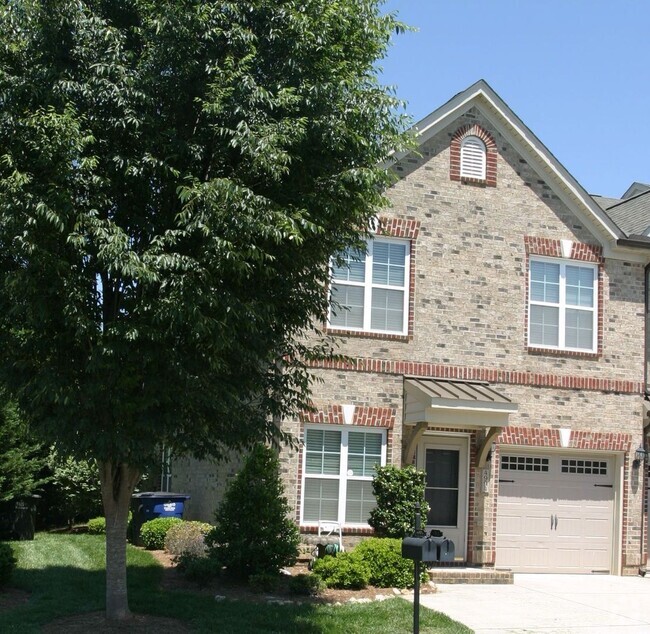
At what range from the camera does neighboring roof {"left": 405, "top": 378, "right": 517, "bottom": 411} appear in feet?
53.5

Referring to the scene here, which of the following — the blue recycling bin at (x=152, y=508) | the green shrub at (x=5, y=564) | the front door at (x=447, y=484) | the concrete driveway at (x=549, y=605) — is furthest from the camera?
the blue recycling bin at (x=152, y=508)

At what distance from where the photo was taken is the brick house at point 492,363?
17.0 m

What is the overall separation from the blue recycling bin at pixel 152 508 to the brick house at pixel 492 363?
594mm

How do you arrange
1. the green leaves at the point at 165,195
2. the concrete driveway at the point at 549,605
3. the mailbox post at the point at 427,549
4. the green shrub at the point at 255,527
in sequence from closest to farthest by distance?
1. the green leaves at the point at 165,195
2. the mailbox post at the point at 427,549
3. the concrete driveway at the point at 549,605
4. the green shrub at the point at 255,527

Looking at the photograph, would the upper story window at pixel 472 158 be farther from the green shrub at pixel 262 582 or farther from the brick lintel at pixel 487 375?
the green shrub at pixel 262 582

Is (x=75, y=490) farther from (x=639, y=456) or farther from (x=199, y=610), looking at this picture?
(x=639, y=456)

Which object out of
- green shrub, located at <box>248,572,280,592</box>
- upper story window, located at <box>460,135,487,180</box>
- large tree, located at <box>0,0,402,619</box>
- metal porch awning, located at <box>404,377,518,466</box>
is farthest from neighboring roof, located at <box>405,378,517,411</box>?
large tree, located at <box>0,0,402,619</box>

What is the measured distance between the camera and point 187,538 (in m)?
16.5

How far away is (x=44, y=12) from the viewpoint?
33.9 feet

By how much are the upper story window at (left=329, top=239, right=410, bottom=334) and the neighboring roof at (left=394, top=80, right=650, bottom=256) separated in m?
2.33

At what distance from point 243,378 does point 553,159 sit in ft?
32.6

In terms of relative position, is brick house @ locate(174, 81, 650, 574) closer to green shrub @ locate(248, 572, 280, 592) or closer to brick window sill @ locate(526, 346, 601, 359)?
brick window sill @ locate(526, 346, 601, 359)

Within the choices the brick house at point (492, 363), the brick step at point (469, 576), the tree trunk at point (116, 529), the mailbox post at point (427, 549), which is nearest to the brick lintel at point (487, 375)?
the brick house at point (492, 363)

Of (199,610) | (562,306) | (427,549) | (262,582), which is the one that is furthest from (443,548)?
(562,306)
